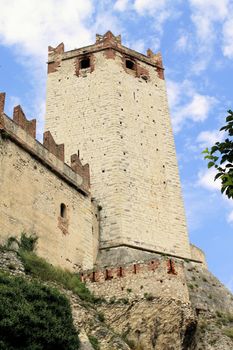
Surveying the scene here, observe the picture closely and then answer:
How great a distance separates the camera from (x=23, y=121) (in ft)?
66.6

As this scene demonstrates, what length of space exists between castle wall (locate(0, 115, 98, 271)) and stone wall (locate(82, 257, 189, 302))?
1.91 meters

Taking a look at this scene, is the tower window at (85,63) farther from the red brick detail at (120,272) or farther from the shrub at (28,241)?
the red brick detail at (120,272)

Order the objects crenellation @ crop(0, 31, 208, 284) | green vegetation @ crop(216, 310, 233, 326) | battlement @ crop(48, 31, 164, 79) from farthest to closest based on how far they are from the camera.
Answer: battlement @ crop(48, 31, 164, 79)
green vegetation @ crop(216, 310, 233, 326)
crenellation @ crop(0, 31, 208, 284)

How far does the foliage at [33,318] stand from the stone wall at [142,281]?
13.7ft

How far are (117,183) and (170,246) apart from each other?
144 inches

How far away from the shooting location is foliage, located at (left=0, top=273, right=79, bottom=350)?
1248 cm

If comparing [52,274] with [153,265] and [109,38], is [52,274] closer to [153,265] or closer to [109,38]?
[153,265]

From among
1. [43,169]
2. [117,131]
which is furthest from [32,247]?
[117,131]

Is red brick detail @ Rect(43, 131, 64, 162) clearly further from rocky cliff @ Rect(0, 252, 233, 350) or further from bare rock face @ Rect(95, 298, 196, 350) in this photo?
bare rock face @ Rect(95, 298, 196, 350)

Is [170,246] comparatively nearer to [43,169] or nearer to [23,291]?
[43,169]

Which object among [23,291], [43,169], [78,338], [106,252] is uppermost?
[43,169]

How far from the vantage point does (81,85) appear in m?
28.6

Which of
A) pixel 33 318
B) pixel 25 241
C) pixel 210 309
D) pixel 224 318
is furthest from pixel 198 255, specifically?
pixel 33 318

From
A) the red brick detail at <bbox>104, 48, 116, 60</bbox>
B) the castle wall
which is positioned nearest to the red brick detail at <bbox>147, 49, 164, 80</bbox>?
the red brick detail at <bbox>104, 48, 116, 60</bbox>
